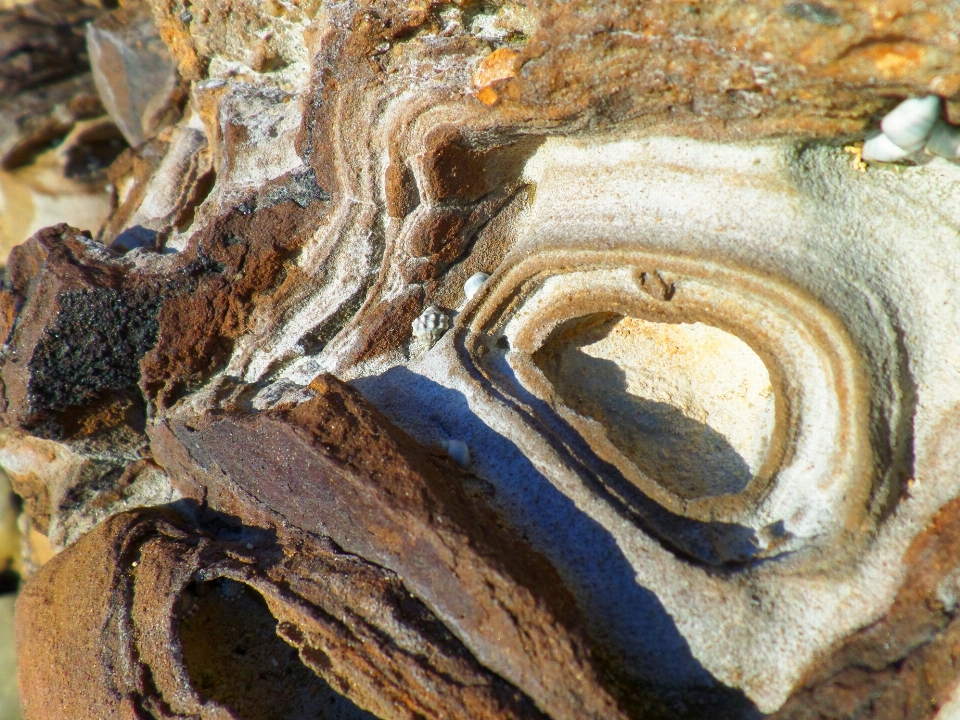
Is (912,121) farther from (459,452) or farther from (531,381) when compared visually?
(459,452)

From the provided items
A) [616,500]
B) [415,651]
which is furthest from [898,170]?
[415,651]

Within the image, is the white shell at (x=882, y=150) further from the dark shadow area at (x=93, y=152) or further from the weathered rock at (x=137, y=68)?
the dark shadow area at (x=93, y=152)

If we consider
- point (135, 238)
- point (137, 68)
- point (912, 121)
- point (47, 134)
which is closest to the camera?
point (912, 121)

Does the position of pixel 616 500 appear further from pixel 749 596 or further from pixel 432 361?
pixel 432 361

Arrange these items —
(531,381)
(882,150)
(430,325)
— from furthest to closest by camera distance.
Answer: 1. (430,325)
2. (531,381)
3. (882,150)

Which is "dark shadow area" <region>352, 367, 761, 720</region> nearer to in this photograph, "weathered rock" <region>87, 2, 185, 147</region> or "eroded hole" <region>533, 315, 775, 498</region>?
"eroded hole" <region>533, 315, 775, 498</region>

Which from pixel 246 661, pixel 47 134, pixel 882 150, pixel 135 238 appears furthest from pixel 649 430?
pixel 47 134

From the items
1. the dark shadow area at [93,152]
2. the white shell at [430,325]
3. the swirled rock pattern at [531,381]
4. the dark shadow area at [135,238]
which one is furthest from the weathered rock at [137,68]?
the white shell at [430,325]
